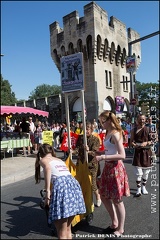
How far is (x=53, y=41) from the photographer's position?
98.6ft

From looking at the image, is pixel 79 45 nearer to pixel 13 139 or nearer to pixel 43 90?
pixel 13 139

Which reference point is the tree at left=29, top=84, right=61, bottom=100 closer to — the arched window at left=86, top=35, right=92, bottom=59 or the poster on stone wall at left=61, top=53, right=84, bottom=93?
the arched window at left=86, top=35, right=92, bottom=59

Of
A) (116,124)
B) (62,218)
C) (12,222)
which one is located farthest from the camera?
(12,222)

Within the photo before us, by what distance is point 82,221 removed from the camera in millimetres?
4184

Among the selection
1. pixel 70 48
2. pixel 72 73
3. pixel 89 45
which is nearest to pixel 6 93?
→ pixel 70 48

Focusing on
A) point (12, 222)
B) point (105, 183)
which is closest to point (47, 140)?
point (12, 222)

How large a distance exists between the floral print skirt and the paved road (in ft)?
2.08

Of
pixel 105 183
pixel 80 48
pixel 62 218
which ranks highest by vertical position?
pixel 80 48

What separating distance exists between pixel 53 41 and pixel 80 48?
4452mm

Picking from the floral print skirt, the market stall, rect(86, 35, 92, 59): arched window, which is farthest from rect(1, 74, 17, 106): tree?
the floral print skirt

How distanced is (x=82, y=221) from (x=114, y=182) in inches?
44.2

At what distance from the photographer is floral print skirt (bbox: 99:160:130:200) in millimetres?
3555

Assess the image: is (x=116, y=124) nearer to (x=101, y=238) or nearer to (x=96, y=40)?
(x=101, y=238)

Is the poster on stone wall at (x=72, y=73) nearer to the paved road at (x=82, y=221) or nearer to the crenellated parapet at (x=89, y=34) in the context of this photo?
the paved road at (x=82, y=221)
